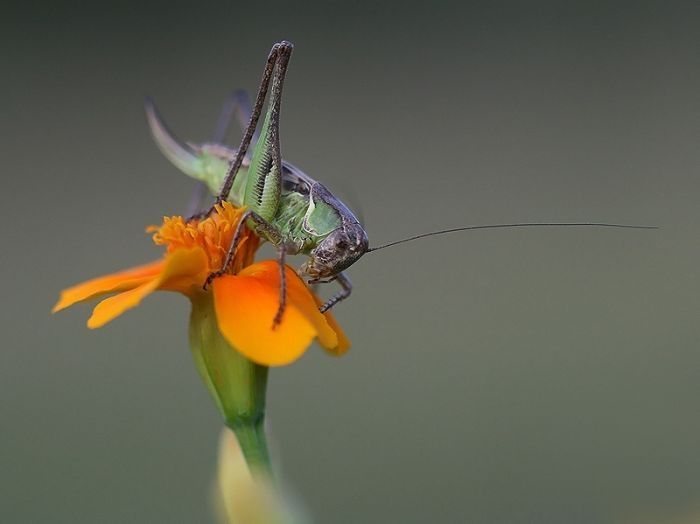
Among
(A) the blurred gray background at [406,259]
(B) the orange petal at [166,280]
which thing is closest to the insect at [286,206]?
(B) the orange petal at [166,280]

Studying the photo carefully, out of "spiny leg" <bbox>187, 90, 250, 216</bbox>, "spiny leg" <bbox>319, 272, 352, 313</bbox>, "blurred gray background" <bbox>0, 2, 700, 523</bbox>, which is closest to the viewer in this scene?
"spiny leg" <bbox>319, 272, 352, 313</bbox>

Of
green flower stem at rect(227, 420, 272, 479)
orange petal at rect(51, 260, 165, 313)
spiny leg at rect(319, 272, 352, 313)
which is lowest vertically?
green flower stem at rect(227, 420, 272, 479)

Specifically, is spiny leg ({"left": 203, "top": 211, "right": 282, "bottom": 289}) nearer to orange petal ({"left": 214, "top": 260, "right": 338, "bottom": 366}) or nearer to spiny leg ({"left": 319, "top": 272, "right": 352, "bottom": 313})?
orange petal ({"left": 214, "top": 260, "right": 338, "bottom": 366})

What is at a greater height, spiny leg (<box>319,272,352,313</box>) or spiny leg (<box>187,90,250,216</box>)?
spiny leg (<box>187,90,250,216</box>)

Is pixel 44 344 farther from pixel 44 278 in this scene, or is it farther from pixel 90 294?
pixel 90 294

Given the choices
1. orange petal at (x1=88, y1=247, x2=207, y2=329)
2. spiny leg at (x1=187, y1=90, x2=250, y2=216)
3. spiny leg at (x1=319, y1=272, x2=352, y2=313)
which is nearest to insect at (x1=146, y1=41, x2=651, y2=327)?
spiny leg at (x1=319, y1=272, x2=352, y2=313)

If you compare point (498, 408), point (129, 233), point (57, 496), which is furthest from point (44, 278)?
point (498, 408)
